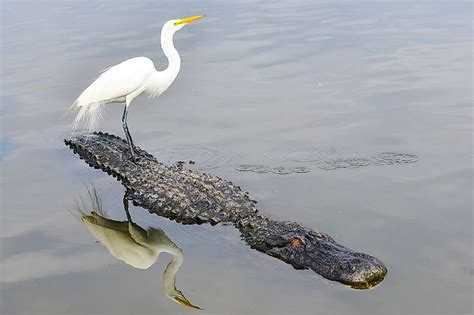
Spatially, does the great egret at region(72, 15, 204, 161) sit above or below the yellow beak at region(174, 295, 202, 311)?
above

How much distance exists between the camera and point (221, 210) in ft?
22.7

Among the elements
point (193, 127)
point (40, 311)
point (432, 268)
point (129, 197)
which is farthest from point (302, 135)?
point (40, 311)

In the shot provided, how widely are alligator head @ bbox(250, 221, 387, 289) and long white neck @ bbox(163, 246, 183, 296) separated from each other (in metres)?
0.78

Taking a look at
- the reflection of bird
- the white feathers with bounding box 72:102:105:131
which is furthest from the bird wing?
the reflection of bird

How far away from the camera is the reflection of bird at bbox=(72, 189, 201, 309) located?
6301 mm

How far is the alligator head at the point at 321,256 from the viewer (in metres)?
5.68

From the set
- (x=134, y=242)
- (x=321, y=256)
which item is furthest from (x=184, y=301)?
(x=134, y=242)

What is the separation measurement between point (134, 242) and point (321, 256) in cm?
217

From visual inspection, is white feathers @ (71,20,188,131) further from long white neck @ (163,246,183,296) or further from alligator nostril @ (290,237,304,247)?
alligator nostril @ (290,237,304,247)

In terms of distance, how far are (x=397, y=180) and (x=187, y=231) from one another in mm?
2741

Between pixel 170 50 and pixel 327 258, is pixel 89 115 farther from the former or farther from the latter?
pixel 327 258

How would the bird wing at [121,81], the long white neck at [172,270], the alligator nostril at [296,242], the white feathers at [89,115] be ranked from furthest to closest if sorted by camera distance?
the white feathers at [89,115] < the bird wing at [121,81] < the alligator nostril at [296,242] < the long white neck at [172,270]

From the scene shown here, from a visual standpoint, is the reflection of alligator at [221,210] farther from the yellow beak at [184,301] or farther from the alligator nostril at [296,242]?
the yellow beak at [184,301]

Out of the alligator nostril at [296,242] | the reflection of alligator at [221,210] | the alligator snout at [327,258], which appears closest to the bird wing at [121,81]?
the reflection of alligator at [221,210]
